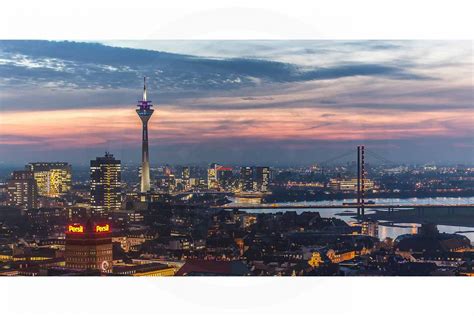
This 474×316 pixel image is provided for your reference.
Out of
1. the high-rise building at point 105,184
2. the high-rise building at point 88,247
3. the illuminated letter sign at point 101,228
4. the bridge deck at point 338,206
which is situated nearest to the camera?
the high-rise building at point 88,247

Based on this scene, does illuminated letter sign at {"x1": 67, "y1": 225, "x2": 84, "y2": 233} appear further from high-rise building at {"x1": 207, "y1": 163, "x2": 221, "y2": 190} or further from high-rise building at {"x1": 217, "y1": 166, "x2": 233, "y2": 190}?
high-rise building at {"x1": 217, "y1": 166, "x2": 233, "y2": 190}

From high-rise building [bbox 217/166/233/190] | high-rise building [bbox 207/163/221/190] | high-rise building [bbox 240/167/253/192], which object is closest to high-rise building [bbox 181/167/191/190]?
high-rise building [bbox 207/163/221/190]

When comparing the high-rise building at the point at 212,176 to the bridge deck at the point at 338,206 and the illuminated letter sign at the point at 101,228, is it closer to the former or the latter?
the bridge deck at the point at 338,206

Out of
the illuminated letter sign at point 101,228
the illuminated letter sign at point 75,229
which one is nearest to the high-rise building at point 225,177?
the illuminated letter sign at point 101,228

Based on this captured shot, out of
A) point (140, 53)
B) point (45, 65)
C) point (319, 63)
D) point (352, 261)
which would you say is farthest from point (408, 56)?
point (45, 65)
